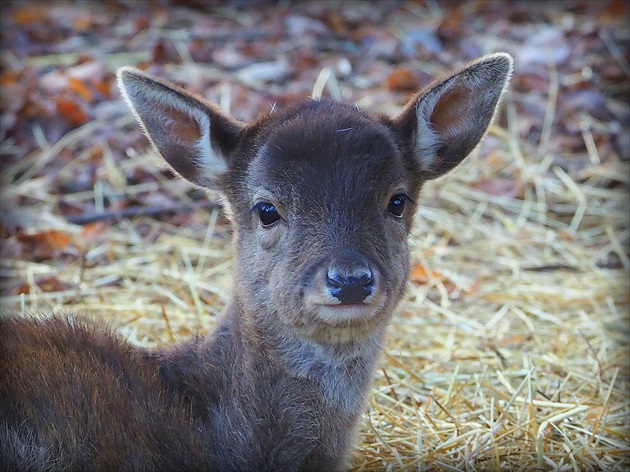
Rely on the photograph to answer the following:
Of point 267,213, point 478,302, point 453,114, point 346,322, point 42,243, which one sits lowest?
point 478,302

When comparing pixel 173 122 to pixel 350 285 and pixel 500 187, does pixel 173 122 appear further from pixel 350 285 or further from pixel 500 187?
pixel 500 187

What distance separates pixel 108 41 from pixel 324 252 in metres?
6.96

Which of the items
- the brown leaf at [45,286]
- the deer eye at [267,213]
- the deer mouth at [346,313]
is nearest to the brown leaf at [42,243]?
the brown leaf at [45,286]

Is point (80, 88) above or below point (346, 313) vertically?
above

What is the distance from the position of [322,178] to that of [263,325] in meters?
0.77

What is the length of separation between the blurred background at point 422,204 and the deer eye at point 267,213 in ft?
2.77

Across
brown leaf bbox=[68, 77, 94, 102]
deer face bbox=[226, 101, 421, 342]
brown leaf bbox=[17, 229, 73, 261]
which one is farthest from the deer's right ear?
brown leaf bbox=[68, 77, 94, 102]

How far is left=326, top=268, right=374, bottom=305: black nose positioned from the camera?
415cm

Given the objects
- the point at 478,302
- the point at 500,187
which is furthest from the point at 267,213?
the point at 500,187

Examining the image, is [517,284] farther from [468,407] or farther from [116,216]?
[116,216]

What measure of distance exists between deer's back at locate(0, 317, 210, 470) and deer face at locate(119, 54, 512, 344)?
647 mm

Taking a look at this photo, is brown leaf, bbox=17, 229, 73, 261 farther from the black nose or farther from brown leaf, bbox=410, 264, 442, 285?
the black nose

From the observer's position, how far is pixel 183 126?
4.93 meters

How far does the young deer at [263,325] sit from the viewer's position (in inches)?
164
